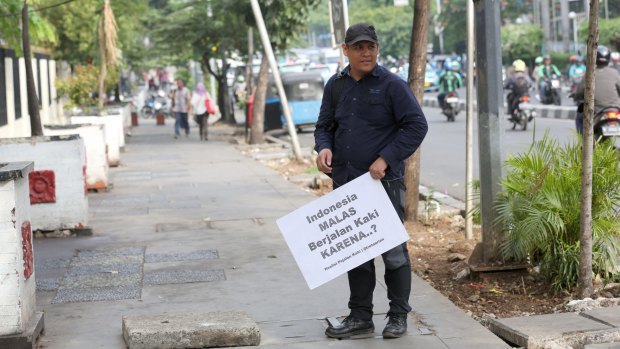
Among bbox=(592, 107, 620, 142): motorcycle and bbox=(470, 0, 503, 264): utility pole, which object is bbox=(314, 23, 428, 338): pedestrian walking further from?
bbox=(592, 107, 620, 142): motorcycle

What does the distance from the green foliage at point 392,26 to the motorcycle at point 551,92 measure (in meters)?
51.7

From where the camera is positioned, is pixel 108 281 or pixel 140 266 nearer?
pixel 108 281

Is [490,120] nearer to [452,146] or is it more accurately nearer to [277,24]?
[452,146]

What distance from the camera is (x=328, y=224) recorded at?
6.12m

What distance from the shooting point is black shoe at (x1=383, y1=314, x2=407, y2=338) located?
6.14 m

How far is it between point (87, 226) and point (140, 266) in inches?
97.7

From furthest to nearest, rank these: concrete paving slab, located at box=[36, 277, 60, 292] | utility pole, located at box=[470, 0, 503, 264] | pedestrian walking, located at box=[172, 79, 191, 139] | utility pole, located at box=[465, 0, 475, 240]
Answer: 1. pedestrian walking, located at box=[172, 79, 191, 139]
2. utility pole, located at box=[465, 0, 475, 240]
3. concrete paving slab, located at box=[36, 277, 60, 292]
4. utility pole, located at box=[470, 0, 503, 264]

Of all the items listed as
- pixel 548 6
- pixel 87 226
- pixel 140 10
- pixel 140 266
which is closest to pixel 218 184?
pixel 87 226

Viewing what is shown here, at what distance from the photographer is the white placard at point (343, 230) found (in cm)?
607

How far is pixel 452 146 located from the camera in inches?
880

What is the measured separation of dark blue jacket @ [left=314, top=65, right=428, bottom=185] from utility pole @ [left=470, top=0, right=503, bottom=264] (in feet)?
5.48

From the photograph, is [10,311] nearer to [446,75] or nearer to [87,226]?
[87,226]

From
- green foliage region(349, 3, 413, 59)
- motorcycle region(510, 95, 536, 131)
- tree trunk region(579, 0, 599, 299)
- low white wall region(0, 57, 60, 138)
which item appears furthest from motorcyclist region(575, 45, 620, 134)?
green foliage region(349, 3, 413, 59)

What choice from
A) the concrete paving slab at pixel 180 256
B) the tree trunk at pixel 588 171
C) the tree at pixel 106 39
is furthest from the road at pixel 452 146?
the tree at pixel 106 39
